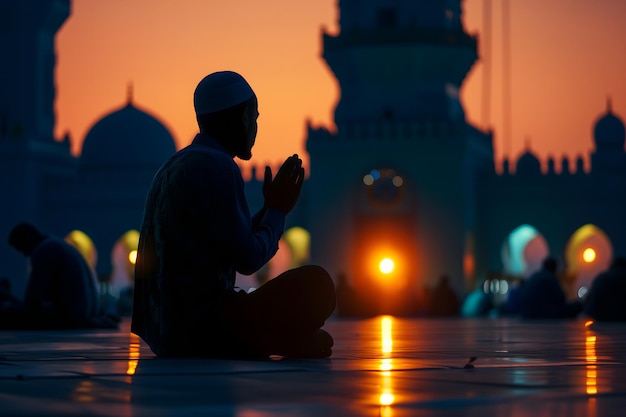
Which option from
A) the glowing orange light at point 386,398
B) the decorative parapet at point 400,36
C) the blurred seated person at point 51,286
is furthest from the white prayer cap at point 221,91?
the decorative parapet at point 400,36

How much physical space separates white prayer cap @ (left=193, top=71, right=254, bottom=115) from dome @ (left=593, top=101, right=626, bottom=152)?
32.6 metres

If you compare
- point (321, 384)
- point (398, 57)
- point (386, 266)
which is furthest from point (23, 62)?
point (321, 384)

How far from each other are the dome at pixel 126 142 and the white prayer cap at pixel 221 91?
33761 millimetres

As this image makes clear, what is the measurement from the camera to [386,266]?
33.5 m

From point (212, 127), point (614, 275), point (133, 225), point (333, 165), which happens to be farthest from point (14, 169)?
point (212, 127)

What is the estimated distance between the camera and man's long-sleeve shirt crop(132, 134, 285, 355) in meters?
4.41

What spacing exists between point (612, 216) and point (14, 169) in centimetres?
1418

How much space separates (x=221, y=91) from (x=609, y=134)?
3265 centimetres

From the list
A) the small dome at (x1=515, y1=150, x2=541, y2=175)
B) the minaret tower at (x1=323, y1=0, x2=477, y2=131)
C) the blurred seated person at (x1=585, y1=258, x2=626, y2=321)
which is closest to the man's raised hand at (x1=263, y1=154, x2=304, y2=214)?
the blurred seated person at (x1=585, y1=258, x2=626, y2=321)

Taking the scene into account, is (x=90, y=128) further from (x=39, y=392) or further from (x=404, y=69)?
(x=39, y=392)

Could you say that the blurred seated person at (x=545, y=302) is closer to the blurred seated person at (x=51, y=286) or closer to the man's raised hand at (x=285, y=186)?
the blurred seated person at (x=51, y=286)

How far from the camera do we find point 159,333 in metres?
4.52

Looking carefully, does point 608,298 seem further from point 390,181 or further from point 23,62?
point 23,62

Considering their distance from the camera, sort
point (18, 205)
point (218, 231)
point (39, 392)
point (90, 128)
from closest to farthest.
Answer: point (39, 392) < point (218, 231) < point (18, 205) < point (90, 128)
